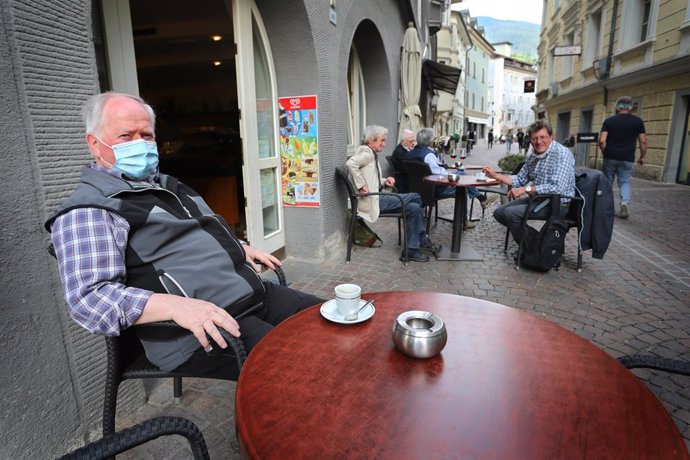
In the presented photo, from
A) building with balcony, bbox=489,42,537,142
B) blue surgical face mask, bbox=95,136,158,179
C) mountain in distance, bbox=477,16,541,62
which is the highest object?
mountain in distance, bbox=477,16,541,62

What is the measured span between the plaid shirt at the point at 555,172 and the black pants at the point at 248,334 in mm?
3133

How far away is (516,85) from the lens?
225 feet

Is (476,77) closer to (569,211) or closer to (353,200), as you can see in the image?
(569,211)

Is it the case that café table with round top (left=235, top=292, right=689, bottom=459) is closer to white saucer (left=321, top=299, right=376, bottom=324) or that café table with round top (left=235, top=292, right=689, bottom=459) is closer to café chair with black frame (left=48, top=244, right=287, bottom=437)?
white saucer (left=321, top=299, right=376, bottom=324)

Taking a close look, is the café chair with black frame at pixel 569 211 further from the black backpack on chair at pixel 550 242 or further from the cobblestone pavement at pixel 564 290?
the cobblestone pavement at pixel 564 290

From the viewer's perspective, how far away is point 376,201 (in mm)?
4668

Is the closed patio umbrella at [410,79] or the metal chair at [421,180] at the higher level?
the closed patio umbrella at [410,79]

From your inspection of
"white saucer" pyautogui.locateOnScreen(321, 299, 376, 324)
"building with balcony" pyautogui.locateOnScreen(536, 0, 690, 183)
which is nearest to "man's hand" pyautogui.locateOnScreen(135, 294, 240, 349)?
"white saucer" pyautogui.locateOnScreen(321, 299, 376, 324)

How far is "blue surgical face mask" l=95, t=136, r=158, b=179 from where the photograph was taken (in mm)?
1712

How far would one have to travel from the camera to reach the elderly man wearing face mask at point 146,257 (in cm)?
141

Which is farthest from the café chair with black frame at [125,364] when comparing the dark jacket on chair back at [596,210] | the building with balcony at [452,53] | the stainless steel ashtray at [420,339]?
the building with balcony at [452,53]

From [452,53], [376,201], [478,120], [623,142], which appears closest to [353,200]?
[376,201]

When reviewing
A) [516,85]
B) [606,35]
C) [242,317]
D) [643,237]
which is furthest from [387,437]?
[516,85]

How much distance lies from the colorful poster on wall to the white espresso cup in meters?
3.16
